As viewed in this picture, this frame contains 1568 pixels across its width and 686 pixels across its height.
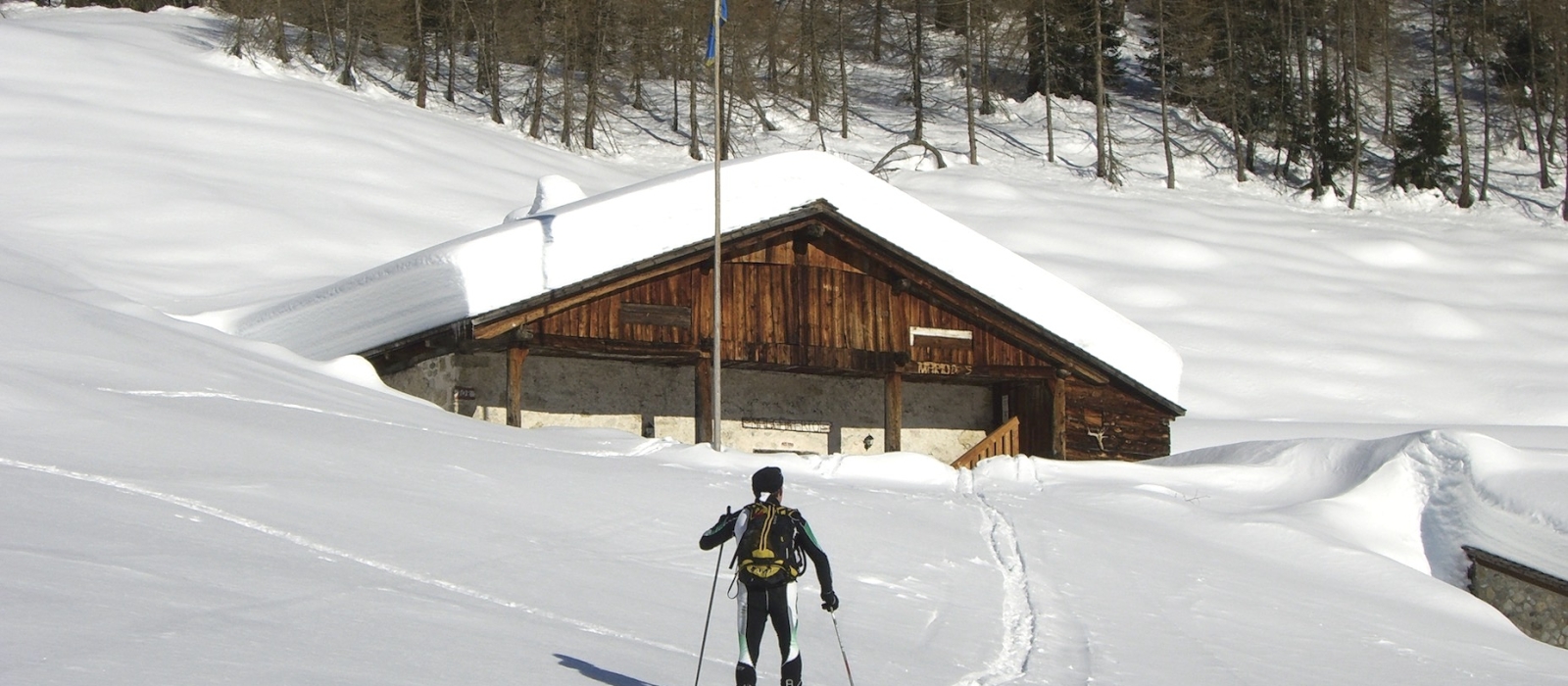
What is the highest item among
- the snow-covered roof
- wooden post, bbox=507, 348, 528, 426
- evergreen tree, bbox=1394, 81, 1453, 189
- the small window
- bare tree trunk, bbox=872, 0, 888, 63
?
bare tree trunk, bbox=872, 0, 888, 63

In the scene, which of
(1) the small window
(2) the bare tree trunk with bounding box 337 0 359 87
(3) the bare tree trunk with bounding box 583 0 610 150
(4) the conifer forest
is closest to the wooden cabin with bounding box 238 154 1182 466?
(1) the small window

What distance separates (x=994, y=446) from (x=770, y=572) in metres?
13.3

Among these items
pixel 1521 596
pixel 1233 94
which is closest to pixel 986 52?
pixel 1233 94

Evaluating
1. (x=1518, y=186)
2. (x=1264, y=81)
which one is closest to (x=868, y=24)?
(x=1264, y=81)

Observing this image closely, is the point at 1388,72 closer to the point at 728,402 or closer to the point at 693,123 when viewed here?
the point at 693,123

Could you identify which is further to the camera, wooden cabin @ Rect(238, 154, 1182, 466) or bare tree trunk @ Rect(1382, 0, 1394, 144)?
bare tree trunk @ Rect(1382, 0, 1394, 144)

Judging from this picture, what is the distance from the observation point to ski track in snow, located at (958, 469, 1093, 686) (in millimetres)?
8789

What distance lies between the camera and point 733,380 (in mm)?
20859

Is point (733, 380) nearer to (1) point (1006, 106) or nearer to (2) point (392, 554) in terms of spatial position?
(2) point (392, 554)

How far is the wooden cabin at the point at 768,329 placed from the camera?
1831 centimetres

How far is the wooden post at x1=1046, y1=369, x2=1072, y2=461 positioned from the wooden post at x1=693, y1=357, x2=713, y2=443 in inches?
189

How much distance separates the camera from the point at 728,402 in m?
20.8

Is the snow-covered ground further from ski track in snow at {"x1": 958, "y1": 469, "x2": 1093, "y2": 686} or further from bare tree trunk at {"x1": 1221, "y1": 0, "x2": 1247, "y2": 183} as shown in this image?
bare tree trunk at {"x1": 1221, "y1": 0, "x2": 1247, "y2": 183}

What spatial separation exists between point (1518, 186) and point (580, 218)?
43.2m
